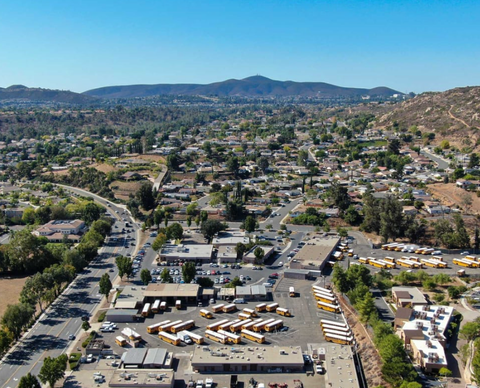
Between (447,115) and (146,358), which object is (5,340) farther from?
(447,115)

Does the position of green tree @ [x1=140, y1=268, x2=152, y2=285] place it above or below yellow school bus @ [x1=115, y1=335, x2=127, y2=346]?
above

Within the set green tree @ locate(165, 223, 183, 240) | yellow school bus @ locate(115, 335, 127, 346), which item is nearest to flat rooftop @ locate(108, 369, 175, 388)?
yellow school bus @ locate(115, 335, 127, 346)

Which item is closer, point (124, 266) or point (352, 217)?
point (124, 266)

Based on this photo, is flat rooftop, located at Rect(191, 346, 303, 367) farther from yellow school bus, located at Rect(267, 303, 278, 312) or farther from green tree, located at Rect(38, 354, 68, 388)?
green tree, located at Rect(38, 354, 68, 388)

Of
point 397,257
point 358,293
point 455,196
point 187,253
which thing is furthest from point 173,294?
point 455,196

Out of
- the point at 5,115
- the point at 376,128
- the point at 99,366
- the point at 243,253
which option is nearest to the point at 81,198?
the point at 243,253

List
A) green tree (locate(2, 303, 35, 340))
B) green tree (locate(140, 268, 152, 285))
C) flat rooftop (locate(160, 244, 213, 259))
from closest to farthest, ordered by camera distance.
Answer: green tree (locate(2, 303, 35, 340))
green tree (locate(140, 268, 152, 285))
flat rooftop (locate(160, 244, 213, 259))

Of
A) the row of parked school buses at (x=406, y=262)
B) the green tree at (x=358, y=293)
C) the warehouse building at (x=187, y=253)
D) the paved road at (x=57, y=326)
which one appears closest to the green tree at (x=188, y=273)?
the warehouse building at (x=187, y=253)

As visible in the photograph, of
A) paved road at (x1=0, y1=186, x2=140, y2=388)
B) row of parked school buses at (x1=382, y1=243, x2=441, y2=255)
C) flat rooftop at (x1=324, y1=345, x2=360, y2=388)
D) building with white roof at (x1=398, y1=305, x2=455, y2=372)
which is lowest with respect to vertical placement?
A: paved road at (x1=0, y1=186, x2=140, y2=388)
